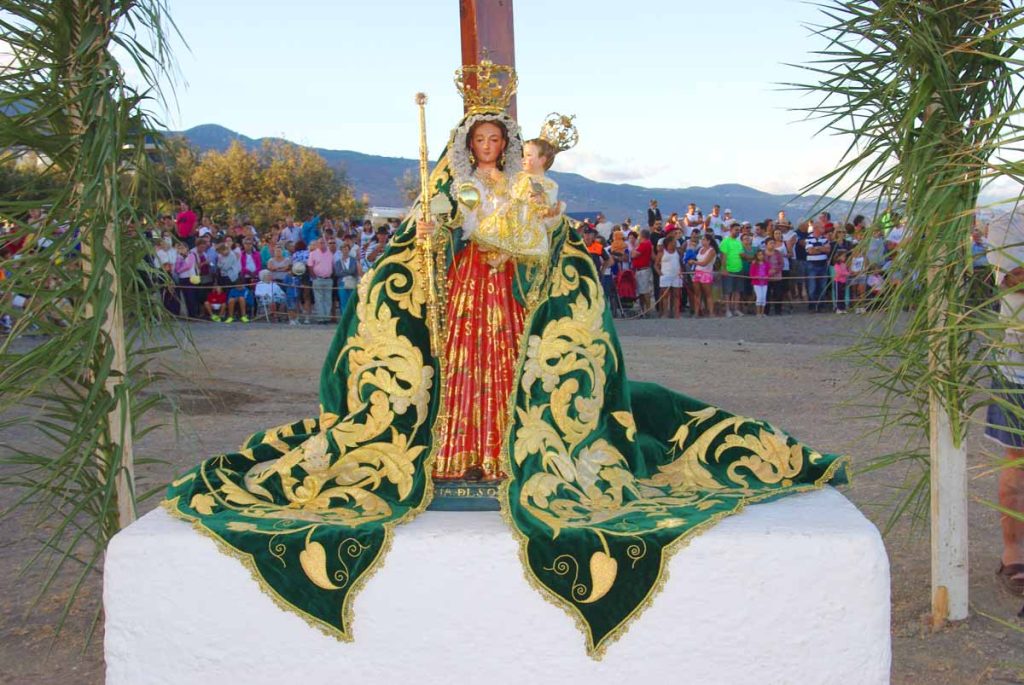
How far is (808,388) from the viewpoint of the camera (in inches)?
395

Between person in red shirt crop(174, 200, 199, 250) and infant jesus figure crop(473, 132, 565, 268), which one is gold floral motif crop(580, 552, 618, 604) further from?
person in red shirt crop(174, 200, 199, 250)

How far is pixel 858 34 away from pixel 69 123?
3296 mm

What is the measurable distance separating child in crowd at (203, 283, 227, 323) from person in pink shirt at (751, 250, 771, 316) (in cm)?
829

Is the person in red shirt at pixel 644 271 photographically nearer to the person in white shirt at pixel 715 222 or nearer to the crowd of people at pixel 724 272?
the crowd of people at pixel 724 272

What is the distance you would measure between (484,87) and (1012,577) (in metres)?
3.29

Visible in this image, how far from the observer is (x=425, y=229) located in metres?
4.50

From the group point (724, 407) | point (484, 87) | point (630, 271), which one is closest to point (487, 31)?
point (484, 87)

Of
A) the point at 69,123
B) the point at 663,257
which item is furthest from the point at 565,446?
the point at 663,257

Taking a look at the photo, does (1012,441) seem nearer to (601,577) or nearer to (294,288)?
(601,577)

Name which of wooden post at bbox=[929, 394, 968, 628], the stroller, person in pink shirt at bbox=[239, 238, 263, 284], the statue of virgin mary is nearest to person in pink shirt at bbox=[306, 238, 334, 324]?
person in pink shirt at bbox=[239, 238, 263, 284]

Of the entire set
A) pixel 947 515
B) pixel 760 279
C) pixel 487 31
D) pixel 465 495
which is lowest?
pixel 947 515

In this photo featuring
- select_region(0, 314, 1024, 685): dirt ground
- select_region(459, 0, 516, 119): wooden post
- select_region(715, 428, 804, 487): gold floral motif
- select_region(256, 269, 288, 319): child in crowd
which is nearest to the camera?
select_region(0, 314, 1024, 685): dirt ground

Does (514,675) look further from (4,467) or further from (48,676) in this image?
(4,467)

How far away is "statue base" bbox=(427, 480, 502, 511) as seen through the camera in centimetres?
420
